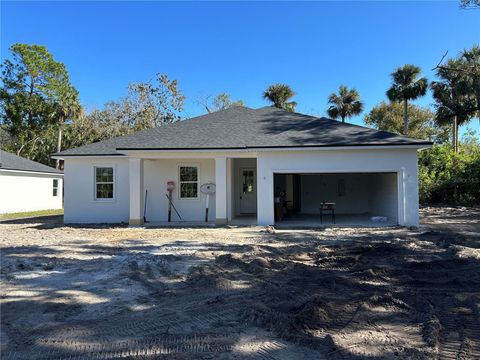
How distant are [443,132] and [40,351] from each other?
156 ft

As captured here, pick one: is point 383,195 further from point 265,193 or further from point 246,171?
point 246,171

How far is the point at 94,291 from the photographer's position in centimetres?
583

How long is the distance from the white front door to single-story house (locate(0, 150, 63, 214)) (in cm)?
1463

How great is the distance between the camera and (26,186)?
84.2ft

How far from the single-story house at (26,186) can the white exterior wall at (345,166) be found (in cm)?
1702

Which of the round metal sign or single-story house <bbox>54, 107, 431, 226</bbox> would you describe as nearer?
single-story house <bbox>54, 107, 431, 226</bbox>

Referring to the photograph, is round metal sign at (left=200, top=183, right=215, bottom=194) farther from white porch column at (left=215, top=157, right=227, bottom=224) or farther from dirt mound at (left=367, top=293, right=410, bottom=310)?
dirt mound at (left=367, top=293, right=410, bottom=310)

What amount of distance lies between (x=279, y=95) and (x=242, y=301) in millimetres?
30062

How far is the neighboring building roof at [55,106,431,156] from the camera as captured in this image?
13789 mm

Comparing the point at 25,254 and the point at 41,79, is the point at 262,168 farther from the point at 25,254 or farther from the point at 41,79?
the point at 41,79

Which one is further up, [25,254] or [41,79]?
[41,79]

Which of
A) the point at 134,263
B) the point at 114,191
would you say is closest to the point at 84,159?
the point at 114,191

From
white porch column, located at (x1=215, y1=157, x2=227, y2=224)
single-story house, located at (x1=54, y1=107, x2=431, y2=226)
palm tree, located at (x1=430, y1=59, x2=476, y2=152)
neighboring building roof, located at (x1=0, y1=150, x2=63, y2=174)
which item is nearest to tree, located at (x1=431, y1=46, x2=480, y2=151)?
palm tree, located at (x1=430, y1=59, x2=476, y2=152)

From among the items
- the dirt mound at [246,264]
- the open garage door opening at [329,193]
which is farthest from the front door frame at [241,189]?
the dirt mound at [246,264]
